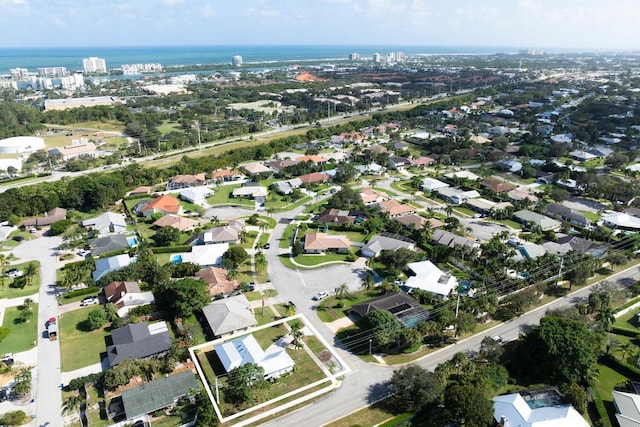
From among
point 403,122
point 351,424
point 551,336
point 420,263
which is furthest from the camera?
point 403,122

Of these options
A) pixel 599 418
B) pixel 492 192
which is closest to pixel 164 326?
pixel 599 418

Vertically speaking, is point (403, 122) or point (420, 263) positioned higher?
point (403, 122)

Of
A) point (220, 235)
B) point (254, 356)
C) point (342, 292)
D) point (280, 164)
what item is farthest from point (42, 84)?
point (254, 356)

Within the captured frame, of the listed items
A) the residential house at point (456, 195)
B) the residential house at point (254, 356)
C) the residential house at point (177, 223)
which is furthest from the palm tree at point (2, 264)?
the residential house at point (456, 195)

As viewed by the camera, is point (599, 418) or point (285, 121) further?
point (285, 121)

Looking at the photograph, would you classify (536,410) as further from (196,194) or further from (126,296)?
(196,194)

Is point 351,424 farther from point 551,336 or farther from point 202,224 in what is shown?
point 202,224

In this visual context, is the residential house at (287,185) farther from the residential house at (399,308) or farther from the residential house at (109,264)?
the residential house at (399,308)
